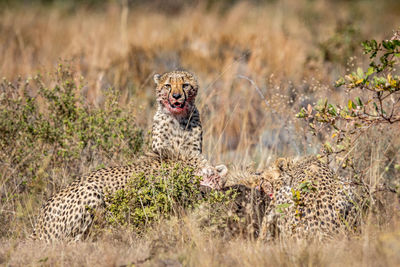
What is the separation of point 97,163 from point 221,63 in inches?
218

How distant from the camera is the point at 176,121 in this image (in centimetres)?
612

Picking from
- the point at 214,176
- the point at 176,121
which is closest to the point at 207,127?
the point at 176,121

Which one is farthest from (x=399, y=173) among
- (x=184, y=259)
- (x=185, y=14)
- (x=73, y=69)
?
(x=185, y=14)

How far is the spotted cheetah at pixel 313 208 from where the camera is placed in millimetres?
4477

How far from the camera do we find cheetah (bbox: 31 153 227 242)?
4.98 meters

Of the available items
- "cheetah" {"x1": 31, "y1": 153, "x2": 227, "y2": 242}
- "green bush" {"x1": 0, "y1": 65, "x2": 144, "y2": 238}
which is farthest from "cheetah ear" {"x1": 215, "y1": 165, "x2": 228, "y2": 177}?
"green bush" {"x1": 0, "y1": 65, "x2": 144, "y2": 238}

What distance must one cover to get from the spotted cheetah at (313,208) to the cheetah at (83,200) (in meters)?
0.71

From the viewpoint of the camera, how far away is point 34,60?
481 inches

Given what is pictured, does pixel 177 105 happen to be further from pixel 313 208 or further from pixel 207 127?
pixel 313 208

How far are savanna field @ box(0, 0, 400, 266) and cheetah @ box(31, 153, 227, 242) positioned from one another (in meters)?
0.18

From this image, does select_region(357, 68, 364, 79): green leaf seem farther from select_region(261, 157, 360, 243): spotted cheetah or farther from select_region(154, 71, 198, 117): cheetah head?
select_region(154, 71, 198, 117): cheetah head

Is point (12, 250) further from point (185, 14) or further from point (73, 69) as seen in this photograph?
point (185, 14)

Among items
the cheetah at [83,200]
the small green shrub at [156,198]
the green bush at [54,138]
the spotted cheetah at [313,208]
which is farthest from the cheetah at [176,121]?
the spotted cheetah at [313,208]

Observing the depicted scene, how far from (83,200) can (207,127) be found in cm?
298
